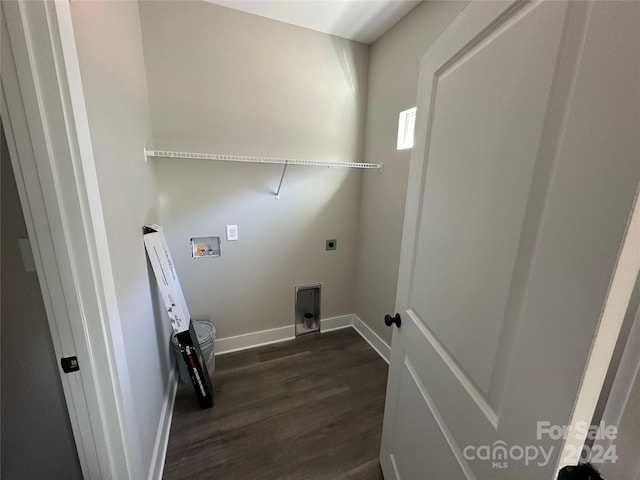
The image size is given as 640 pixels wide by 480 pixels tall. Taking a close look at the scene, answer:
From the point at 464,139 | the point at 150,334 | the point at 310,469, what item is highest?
the point at 464,139

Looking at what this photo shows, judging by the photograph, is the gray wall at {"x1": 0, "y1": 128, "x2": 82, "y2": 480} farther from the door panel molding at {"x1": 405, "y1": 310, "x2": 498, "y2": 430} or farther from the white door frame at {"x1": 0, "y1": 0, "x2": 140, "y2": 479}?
the door panel molding at {"x1": 405, "y1": 310, "x2": 498, "y2": 430}

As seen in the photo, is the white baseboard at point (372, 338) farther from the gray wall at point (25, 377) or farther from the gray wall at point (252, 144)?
the gray wall at point (25, 377)

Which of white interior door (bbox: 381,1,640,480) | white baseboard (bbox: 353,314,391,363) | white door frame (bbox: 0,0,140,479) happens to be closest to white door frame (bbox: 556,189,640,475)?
white interior door (bbox: 381,1,640,480)

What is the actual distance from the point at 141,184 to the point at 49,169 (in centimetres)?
77

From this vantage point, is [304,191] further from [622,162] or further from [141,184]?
[622,162]

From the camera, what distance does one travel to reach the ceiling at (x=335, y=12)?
5.45 ft

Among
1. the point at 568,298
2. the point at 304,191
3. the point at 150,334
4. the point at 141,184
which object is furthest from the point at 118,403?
the point at 304,191

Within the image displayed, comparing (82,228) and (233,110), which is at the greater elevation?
(233,110)

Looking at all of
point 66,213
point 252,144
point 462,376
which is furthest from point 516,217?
point 252,144

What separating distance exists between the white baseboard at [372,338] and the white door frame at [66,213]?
1816 millimetres

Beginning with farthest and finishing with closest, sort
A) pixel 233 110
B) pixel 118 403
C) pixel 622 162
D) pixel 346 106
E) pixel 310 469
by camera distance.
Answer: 1. pixel 346 106
2. pixel 233 110
3. pixel 310 469
4. pixel 118 403
5. pixel 622 162

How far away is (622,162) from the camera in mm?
346

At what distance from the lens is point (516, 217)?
21.5 inches

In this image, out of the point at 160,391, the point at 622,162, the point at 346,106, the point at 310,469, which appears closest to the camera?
the point at 622,162
